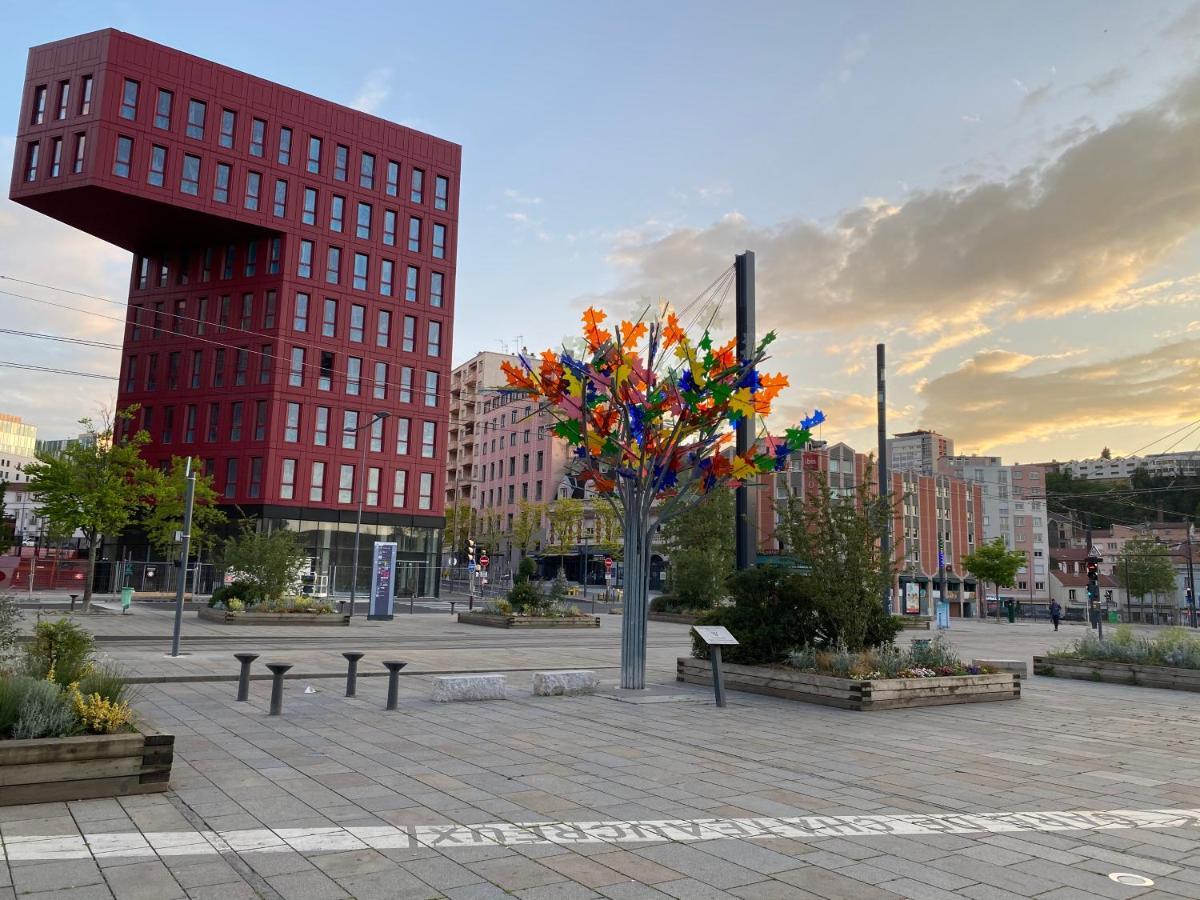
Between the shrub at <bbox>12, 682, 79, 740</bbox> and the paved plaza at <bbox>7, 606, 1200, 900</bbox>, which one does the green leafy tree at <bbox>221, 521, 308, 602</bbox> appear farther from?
the shrub at <bbox>12, 682, 79, 740</bbox>

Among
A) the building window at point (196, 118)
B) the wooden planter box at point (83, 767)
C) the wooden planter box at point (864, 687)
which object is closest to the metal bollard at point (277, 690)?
the wooden planter box at point (83, 767)

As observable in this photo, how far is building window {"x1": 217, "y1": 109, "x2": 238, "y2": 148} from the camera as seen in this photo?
51750mm

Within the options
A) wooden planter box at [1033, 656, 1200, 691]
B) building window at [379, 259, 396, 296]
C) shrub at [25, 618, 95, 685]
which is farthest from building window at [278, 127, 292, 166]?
shrub at [25, 618, 95, 685]

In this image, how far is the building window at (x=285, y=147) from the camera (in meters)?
54.0

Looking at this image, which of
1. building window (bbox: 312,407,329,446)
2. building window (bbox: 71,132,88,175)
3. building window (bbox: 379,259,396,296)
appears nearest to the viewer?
building window (bbox: 71,132,88,175)

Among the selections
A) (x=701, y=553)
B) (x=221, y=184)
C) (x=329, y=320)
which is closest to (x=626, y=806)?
(x=701, y=553)

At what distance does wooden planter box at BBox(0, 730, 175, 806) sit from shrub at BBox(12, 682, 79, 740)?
161mm

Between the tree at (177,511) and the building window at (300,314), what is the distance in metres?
10.3

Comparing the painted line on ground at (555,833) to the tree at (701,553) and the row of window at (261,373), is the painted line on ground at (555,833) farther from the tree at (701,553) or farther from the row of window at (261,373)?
the row of window at (261,373)

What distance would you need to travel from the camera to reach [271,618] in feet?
88.8

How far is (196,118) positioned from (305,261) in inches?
386

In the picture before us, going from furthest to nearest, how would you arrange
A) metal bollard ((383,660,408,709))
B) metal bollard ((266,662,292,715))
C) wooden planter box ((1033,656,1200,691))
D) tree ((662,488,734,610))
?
tree ((662,488,734,610)) → wooden planter box ((1033,656,1200,691)) → metal bollard ((383,660,408,709)) → metal bollard ((266,662,292,715))

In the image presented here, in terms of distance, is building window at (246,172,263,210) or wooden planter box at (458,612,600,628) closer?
wooden planter box at (458,612,600,628)

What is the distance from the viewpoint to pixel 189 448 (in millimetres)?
54312
